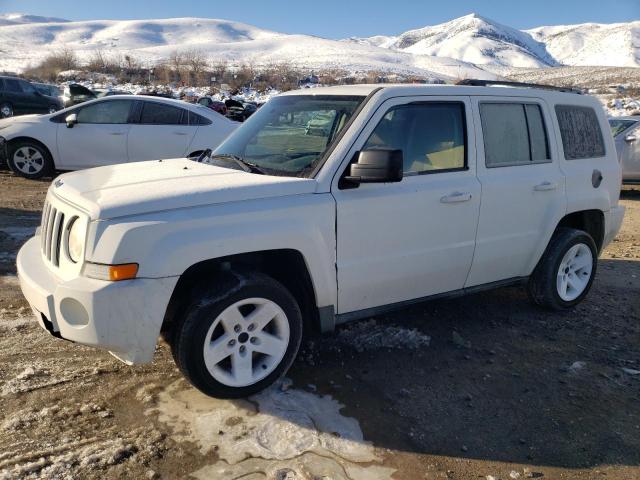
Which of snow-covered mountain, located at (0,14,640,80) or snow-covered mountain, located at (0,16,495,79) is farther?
snow-covered mountain, located at (0,16,495,79)

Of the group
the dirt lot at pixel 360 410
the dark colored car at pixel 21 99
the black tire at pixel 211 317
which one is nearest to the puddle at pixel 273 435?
the dirt lot at pixel 360 410

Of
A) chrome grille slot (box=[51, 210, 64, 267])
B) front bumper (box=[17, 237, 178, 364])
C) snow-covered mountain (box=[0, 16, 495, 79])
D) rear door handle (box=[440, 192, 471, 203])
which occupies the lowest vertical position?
front bumper (box=[17, 237, 178, 364])

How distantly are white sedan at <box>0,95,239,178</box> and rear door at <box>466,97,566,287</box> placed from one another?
614cm

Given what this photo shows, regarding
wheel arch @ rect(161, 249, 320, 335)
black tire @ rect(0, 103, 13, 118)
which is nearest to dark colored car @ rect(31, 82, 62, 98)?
black tire @ rect(0, 103, 13, 118)

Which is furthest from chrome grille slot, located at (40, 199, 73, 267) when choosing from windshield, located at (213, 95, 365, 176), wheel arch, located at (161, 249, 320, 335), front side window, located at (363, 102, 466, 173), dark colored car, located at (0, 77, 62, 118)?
dark colored car, located at (0, 77, 62, 118)

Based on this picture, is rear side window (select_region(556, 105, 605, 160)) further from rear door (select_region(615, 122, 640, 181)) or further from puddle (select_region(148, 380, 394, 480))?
rear door (select_region(615, 122, 640, 181))

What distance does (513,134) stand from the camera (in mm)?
4465

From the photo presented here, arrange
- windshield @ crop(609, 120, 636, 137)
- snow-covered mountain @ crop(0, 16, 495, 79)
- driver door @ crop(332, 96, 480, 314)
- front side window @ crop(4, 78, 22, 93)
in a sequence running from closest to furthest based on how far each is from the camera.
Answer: driver door @ crop(332, 96, 480, 314) < windshield @ crop(609, 120, 636, 137) < front side window @ crop(4, 78, 22, 93) < snow-covered mountain @ crop(0, 16, 495, 79)

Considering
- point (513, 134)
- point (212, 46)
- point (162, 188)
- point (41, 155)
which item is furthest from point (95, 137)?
point (212, 46)

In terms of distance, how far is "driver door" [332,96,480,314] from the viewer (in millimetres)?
3600

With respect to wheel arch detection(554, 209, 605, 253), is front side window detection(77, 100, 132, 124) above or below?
above

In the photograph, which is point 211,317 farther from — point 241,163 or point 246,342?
point 241,163

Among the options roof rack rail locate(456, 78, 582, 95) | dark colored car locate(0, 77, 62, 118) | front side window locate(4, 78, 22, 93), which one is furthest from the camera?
front side window locate(4, 78, 22, 93)

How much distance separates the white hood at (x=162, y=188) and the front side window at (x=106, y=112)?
6.37m
